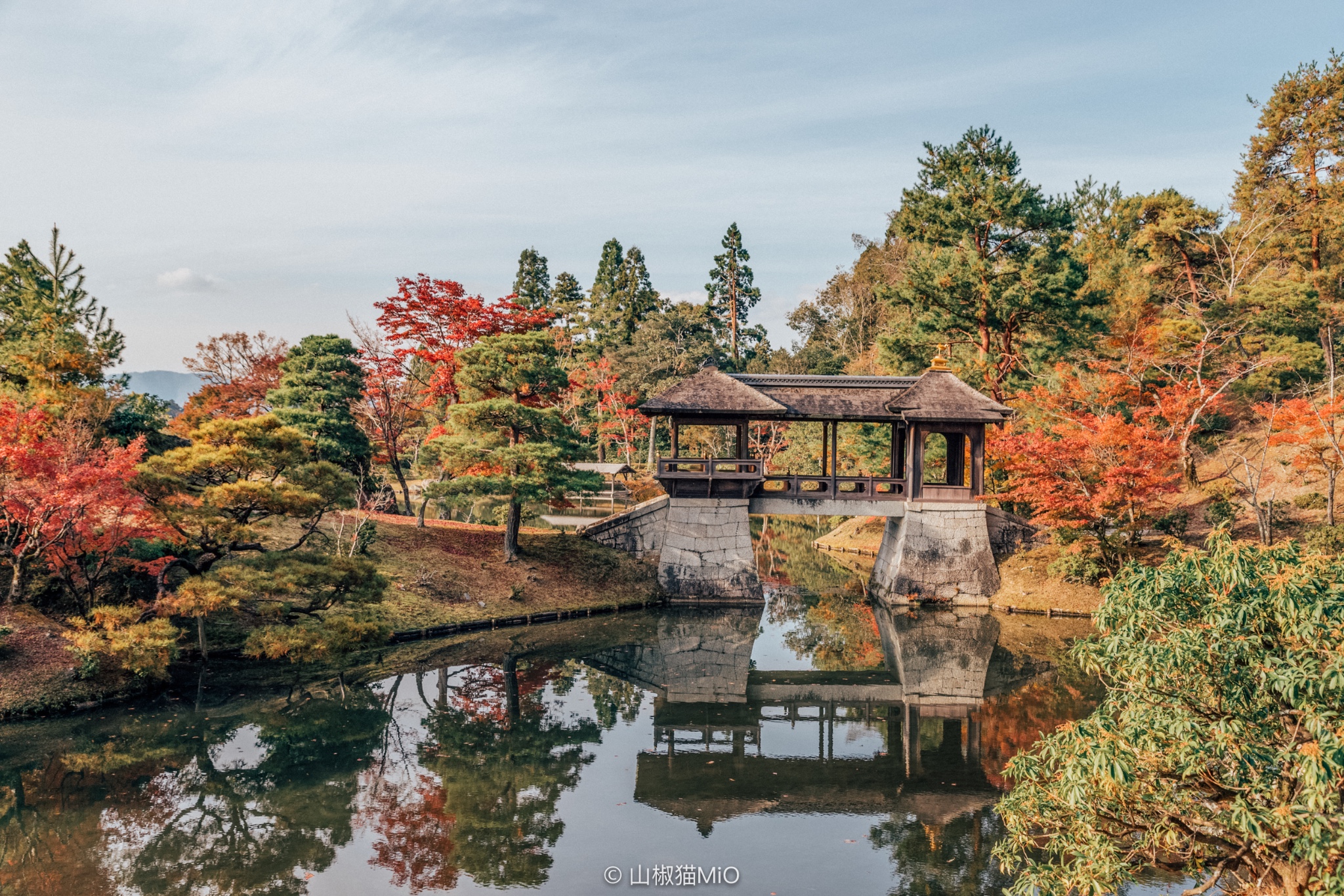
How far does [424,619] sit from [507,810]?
26.8ft

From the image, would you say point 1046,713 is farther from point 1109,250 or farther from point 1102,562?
point 1109,250

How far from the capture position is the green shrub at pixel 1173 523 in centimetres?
1748

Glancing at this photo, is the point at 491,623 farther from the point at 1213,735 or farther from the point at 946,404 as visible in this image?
the point at 1213,735

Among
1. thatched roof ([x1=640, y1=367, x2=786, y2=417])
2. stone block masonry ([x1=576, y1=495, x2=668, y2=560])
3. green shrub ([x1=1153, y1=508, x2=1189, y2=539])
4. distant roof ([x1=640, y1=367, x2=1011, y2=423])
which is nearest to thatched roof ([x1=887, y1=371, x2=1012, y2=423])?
distant roof ([x1=640, y1=367, x2=1011, y2=423])

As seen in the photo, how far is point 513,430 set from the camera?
61.4 feet

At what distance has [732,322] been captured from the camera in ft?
139

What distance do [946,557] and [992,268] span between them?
8.03 metres

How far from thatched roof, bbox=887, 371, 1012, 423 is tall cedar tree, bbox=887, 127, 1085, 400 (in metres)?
3.11

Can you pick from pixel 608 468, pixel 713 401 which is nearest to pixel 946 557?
pixel 713 401

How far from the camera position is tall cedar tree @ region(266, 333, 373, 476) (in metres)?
20.7

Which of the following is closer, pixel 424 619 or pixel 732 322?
pixel 424 619

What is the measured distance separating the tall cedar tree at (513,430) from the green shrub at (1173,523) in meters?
12.6

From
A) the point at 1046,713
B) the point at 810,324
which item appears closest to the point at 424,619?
the point at 1046,713

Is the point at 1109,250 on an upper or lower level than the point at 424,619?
upper
